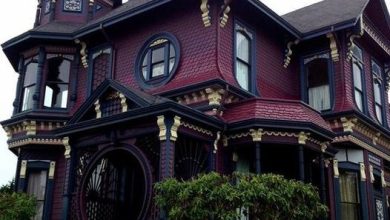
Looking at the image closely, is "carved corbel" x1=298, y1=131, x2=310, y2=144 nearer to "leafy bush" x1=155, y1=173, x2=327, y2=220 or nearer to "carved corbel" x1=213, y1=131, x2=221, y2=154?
"carved corbel" x1=213, y1=131, x2=221, y2=154

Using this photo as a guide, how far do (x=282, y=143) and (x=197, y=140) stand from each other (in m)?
2.25

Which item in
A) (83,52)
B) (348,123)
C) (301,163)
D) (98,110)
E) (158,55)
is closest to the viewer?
(301,163)

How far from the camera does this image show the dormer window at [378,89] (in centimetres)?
2014

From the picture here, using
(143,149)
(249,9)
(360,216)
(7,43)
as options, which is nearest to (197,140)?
(143,149)

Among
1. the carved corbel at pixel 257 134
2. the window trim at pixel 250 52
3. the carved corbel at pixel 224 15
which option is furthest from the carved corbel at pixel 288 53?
the carved corbel at pixel 257 134

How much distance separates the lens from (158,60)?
16.7m

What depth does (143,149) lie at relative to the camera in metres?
13.2

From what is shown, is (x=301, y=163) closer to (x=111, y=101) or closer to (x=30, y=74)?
(x=111, y=101)

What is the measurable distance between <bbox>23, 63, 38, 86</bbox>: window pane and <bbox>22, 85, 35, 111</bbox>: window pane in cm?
23

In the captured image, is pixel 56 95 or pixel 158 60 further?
pixel 56 95

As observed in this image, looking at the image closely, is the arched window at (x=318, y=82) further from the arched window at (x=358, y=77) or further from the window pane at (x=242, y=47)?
the window pane at (x=242, y=47)

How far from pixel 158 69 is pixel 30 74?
19.8ft

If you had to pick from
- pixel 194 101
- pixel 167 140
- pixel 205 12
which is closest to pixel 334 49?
pixel 205 12

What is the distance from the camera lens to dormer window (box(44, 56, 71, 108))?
19344 mm
